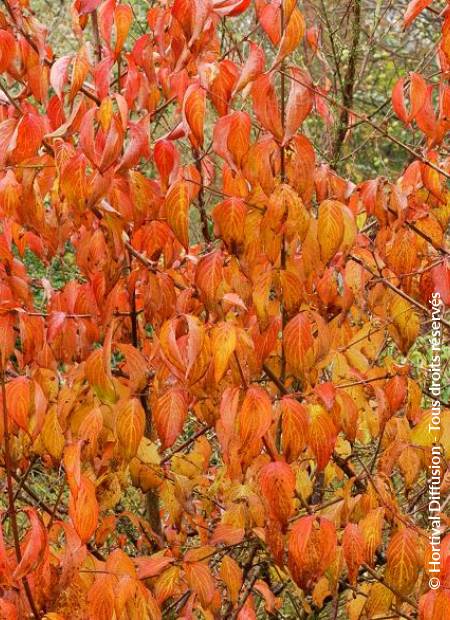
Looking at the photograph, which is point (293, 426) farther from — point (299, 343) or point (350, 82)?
point (350, 82)

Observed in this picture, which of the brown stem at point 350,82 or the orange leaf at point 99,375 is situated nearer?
the orange leaf at point 99,375

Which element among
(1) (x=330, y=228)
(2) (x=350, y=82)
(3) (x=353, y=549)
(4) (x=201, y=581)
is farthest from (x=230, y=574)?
(2) (x=350, y=82)

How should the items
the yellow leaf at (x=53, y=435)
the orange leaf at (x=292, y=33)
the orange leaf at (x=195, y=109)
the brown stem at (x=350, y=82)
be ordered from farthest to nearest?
the brown stem at (x=350, y=82) → the yellow leaf at (x=53, y=435) → the orange leaf at (x=195, y=109) → the orange leaf at (x=292, y=33)

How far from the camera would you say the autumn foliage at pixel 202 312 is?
5.36 feet

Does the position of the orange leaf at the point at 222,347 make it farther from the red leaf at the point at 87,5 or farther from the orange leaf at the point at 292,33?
the red leaf at the point at 87,5

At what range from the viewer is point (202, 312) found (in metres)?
2.29

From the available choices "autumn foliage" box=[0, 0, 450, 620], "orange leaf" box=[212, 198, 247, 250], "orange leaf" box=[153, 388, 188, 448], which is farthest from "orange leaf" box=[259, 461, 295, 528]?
"orange leaf" box=[212, 198, 247, 250]

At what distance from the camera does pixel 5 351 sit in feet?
5.93

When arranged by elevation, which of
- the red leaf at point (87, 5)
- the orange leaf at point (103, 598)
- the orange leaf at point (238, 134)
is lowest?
the orange leaf at point (103, 598)

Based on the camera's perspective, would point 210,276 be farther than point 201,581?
No

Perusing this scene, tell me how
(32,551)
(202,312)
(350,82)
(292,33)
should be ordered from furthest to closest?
(350,82) → (202,312) → (292,33) → (32,551)

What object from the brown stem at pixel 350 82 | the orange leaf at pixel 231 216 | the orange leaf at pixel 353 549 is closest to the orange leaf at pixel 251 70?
the orange leaf at pixel 231 216

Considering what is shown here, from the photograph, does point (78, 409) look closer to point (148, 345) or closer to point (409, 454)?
point (148, 345)

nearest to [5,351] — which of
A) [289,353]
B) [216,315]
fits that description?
[216,315]
